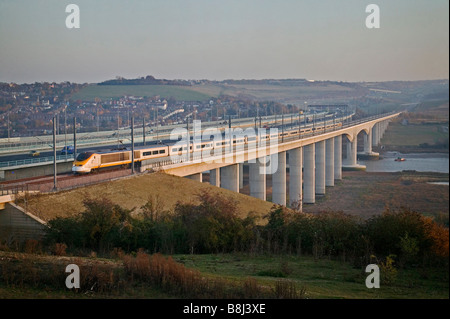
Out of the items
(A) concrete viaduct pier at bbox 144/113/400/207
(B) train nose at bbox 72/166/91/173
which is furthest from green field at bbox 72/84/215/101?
(B) train nose at bbox 72/166/91/173

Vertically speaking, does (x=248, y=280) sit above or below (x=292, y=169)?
above

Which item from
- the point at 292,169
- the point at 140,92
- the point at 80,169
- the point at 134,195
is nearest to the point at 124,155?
the point at 80,169

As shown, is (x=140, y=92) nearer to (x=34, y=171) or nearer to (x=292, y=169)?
(x=292, y=169)

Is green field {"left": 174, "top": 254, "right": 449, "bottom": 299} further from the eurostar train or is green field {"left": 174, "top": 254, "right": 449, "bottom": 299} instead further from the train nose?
the eurostar train

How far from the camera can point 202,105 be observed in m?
150

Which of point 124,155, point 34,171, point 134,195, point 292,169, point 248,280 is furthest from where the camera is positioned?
point 292,169

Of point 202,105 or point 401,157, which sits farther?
point 202,105

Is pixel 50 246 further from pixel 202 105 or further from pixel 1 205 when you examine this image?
pixel 202 105

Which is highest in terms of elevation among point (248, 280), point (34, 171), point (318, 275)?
point (34, 171)

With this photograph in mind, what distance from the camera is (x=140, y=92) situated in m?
151

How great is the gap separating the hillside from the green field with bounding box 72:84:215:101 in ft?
236

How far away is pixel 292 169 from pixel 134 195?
37957 millimetres
